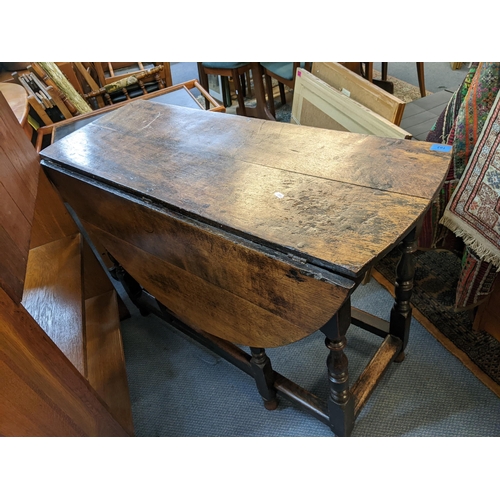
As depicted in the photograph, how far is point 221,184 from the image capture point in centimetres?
99

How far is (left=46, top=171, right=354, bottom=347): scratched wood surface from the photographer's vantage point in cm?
80

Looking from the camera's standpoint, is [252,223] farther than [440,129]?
No

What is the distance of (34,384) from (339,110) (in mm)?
1480

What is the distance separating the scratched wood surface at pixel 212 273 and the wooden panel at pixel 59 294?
0.18 meters

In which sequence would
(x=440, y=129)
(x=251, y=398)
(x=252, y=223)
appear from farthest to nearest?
1. (x=251, y=398)
2. (x=440, y=129)
3. (x=252, y=223)

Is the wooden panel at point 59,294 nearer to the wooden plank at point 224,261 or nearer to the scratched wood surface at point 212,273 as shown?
the scratched wood surface at point 212,273

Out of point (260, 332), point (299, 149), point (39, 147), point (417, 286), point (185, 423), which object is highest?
point (299, 149)

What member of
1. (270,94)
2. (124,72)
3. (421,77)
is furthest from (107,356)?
(421,77)

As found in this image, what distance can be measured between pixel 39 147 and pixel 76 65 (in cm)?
109

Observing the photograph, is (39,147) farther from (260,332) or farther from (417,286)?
(417,286)

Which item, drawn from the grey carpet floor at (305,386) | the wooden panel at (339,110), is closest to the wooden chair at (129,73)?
the wooden panel at (339,110)

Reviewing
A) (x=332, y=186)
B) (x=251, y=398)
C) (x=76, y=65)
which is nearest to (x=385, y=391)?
(x=251, y=398)

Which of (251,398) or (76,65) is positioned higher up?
(76,65)

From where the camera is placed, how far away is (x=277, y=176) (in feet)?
3.19
